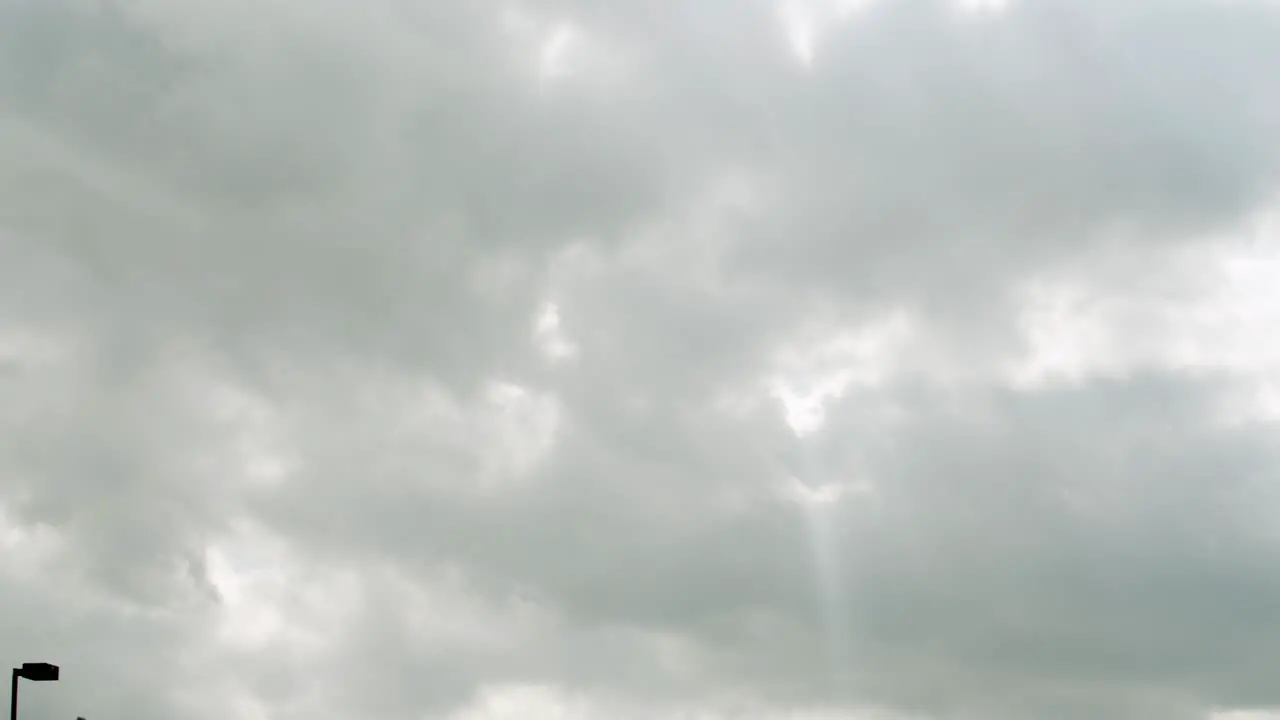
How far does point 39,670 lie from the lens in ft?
135
